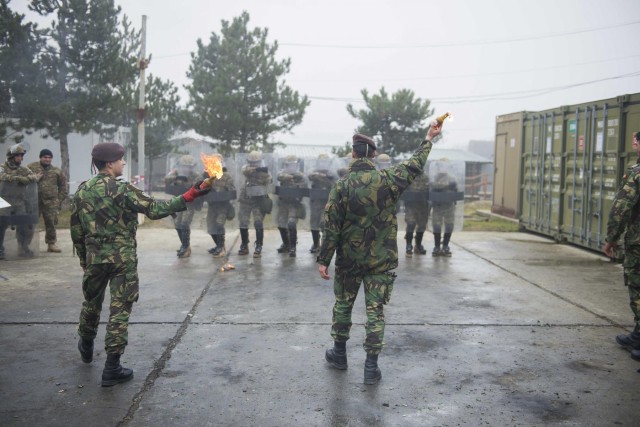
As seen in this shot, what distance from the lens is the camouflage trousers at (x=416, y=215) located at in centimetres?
1032

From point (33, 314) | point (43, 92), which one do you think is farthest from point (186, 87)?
point (33, 314)

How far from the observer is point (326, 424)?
368 cm

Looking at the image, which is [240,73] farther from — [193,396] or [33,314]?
[193,396]

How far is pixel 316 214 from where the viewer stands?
10.3 metres

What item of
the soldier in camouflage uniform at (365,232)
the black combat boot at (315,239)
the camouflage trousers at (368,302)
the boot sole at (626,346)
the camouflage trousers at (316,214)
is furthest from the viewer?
the black combat boot at (315,239)

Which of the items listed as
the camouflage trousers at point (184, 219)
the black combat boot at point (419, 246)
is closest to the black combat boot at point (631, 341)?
the black combat boot at point (419, 246)

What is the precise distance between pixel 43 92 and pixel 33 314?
11381 millimetres

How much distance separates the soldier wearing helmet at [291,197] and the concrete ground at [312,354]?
4.92 ft

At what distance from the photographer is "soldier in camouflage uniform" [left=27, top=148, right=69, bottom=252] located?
1002cm

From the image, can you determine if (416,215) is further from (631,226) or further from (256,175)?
(631,226)

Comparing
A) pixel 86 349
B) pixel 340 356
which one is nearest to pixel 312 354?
pixel 340 356

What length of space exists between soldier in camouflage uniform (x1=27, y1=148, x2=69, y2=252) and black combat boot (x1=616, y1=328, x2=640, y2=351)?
29.0ft

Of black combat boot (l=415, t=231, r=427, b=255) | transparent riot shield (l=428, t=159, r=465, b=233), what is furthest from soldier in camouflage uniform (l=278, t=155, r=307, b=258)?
transparent riot shield (l=428, t=159, r=465, b=233)

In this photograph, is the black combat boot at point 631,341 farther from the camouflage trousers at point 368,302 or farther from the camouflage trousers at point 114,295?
the camouflage trousers at point 114,295
